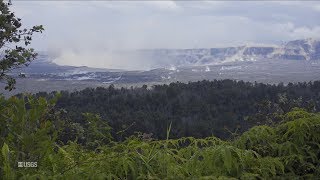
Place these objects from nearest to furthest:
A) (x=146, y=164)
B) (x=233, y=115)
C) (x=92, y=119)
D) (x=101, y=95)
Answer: (x=146, y=164) → (x=92, y=119) → (x=233, y=115) → (x=101, y=95)

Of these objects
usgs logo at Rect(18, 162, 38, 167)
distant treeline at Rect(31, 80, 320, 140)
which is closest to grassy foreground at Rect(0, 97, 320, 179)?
usgs logo at Rect(18, 162, 38, 167)

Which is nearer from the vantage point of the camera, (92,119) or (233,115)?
(92,119)

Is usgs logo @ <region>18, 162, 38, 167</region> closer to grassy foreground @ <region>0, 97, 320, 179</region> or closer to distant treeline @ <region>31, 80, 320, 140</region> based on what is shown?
grassy foreground @ <region>0, 97, 320, 179</region>

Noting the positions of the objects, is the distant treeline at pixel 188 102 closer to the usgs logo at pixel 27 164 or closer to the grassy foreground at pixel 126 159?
the grassy foreground at pixel 126 159

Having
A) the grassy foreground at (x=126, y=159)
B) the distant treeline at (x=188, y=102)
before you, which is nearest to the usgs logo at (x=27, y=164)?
the grassy foreground at (x=126, y=159)

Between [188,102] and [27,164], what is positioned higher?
[27,164]

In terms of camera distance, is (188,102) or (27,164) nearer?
(27,164)

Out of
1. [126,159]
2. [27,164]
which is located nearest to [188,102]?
[126,159]

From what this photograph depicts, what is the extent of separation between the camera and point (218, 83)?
330ft

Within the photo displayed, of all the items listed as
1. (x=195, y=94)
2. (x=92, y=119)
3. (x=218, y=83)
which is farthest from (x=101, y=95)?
(x=92, y=119)

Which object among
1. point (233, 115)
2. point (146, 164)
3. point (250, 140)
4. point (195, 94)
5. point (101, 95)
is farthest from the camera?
point (195, 94)

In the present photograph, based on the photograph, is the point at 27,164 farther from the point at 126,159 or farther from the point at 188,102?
the point at 188,102

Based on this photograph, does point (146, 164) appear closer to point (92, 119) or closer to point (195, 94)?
point (92, 119)

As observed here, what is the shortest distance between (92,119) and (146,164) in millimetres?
4404
